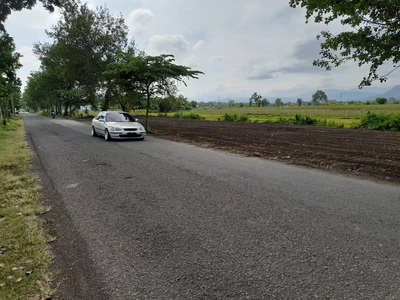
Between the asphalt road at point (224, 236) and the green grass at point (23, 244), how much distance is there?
181mm

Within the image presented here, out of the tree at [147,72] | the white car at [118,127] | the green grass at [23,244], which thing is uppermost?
the tree at [147,72]

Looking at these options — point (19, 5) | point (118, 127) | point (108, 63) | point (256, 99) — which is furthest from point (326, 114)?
point (256, 99)

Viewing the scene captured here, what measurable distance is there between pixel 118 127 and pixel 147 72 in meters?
4.93

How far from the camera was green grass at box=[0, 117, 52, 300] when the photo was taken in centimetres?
249

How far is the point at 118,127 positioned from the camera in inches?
539

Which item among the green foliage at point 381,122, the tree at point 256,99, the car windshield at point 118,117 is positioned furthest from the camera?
the tree at point 256,99

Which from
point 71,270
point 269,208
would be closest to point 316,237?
point 269,208

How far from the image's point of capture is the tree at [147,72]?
16859 mm

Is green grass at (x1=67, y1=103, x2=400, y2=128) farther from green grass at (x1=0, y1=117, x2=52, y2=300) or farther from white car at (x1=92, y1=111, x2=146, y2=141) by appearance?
green grass at (x1=0, y1=117, x2=52, y2=300)

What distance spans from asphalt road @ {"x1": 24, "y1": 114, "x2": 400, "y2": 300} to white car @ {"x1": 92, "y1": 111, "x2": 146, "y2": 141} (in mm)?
7214

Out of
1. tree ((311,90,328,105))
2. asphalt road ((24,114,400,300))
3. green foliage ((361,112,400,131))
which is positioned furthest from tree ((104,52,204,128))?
tree ((311,90,328,105))

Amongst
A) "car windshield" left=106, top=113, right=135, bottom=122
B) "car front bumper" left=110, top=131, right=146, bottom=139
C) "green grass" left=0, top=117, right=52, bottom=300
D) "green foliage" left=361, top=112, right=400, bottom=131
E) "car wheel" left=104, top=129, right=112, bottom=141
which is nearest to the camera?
"green grass" left=0, top=117, right=52, bottom=300

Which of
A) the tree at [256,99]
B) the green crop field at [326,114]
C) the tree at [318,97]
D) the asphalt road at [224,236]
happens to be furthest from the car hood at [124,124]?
the tree at [318,97]

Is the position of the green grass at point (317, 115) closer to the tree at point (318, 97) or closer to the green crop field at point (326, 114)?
the green crop field at point (326, 114)
